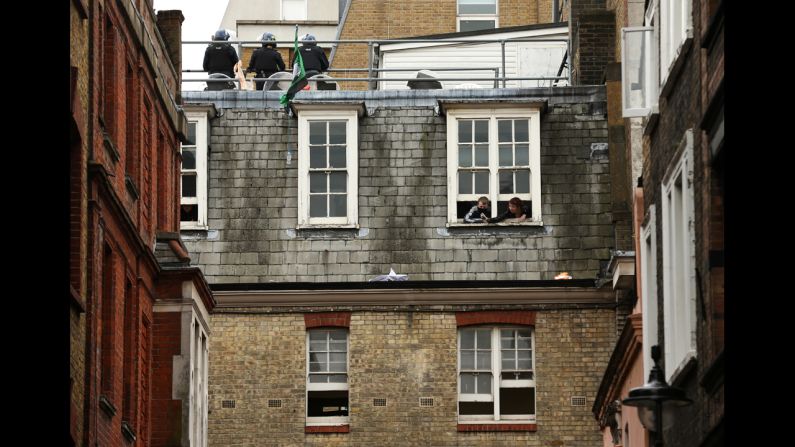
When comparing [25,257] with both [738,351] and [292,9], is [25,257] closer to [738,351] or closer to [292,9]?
[738,351]

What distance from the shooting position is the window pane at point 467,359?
43.7m

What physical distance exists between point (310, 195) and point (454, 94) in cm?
390

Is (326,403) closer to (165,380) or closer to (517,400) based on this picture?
(517,400)

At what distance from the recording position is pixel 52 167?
33.6ft

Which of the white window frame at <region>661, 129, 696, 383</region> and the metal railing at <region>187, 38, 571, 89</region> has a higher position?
the metal railing at <region>187, 38, 571, 89</region>

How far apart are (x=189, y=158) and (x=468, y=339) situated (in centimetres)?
714

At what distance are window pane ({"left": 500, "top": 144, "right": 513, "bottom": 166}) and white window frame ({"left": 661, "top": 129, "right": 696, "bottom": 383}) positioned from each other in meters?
21.2

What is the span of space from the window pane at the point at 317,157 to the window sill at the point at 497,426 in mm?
6472

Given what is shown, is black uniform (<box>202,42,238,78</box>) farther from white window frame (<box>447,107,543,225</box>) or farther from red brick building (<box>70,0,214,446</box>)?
red brick building (<box>70,0,214,446</box>)

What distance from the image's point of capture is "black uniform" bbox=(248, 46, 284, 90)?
49.1 metres

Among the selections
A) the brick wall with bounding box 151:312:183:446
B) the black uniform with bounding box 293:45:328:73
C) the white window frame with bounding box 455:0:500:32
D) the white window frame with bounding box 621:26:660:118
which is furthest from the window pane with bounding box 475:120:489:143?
the white window frame with bounding box 455:0:500:32

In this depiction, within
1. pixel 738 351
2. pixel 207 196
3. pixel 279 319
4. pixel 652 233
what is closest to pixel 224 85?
pixel 207 196

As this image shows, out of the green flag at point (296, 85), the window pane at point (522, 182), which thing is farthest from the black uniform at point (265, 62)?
the window pane at point (522, 182)

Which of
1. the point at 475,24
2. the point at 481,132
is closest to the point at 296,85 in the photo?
the point at 481,132
